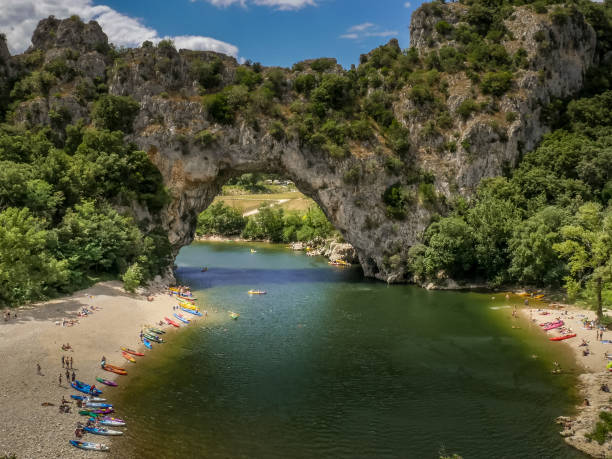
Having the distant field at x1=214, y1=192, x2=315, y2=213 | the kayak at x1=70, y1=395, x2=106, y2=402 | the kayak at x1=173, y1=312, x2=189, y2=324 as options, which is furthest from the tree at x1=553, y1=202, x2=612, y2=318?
the distant field at x1=214, y1=192, x2=315, y2=213

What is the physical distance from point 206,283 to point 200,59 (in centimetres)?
3490

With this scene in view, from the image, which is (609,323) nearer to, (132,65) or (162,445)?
(162,445)

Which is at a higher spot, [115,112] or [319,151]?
[115,112]

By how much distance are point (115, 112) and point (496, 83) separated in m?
57.5

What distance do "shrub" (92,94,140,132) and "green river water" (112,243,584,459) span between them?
101 feet

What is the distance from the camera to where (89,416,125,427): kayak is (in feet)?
87.7

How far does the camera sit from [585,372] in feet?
115

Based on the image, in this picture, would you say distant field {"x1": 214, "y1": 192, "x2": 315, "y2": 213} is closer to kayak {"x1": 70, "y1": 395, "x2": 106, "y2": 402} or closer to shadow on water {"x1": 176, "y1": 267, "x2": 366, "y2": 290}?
shadow on water {"x1": 176, "y1": 267, "x2": 366, "y2": 290}

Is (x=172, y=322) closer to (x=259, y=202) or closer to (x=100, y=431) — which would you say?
(x=100, y=431)

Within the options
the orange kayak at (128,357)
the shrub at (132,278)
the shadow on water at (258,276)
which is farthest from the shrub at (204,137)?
the orange kayak at (128,357)

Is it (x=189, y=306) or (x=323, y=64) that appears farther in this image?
(x=323, y=64)

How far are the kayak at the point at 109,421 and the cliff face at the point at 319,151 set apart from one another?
4243 centimetres

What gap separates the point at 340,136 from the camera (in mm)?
70125

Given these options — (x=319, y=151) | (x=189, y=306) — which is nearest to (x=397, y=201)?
(x=319, y=151)
